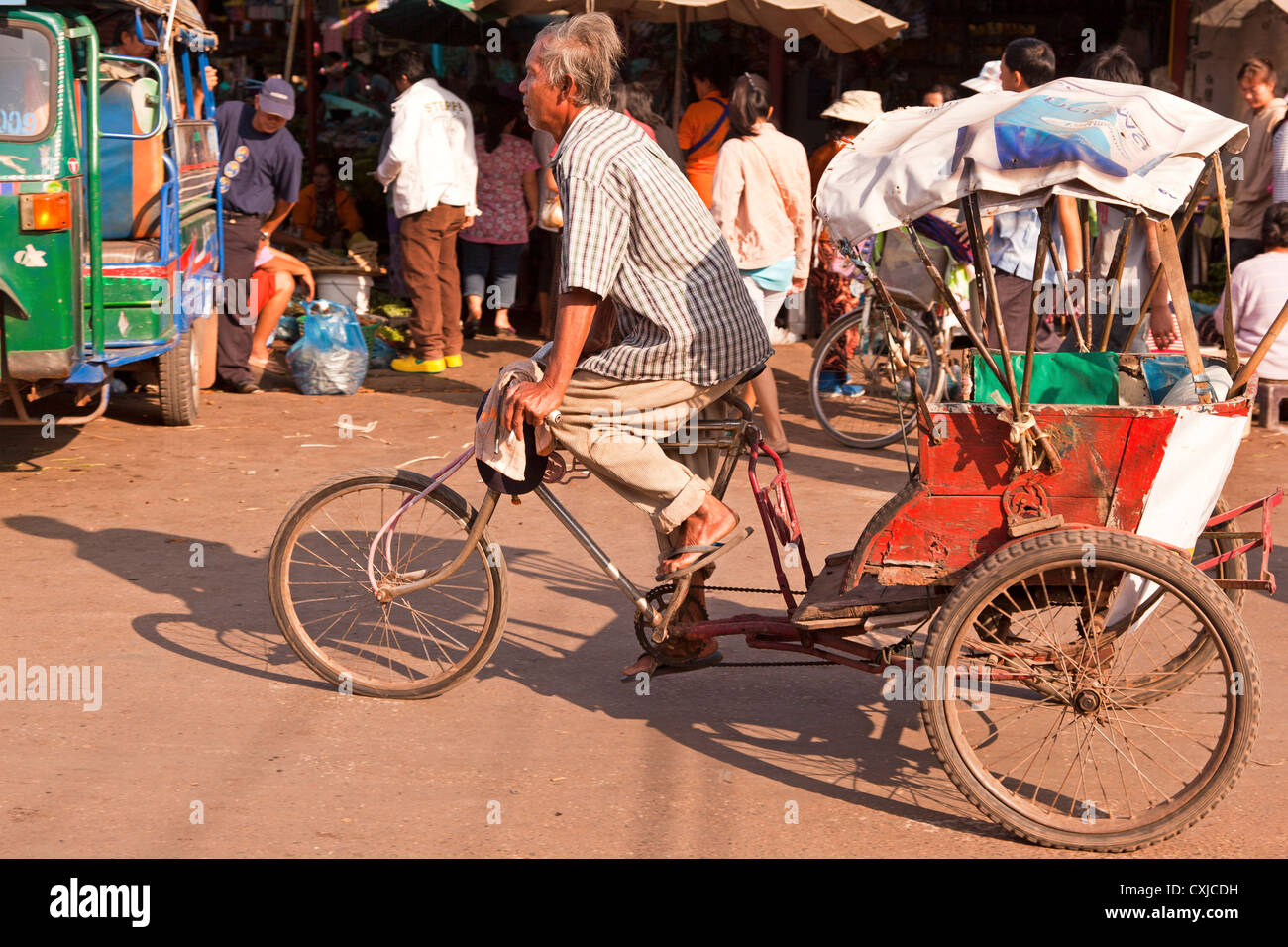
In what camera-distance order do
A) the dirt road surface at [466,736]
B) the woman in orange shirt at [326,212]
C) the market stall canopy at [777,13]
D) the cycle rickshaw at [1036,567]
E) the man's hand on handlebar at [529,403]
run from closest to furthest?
the cycle rickshaw at [1036,567], the dirt road surface at [466,736], the man's hand on handlebar at [529,403], the market stall canopy at [777,13], the woman in orange shirt at [326,212]

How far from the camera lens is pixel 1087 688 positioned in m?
3.56

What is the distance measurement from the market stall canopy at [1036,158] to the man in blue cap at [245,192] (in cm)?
637

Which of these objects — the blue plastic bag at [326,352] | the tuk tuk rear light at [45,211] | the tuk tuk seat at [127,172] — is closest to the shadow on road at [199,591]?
the tuk tuk rear light at [45,211]

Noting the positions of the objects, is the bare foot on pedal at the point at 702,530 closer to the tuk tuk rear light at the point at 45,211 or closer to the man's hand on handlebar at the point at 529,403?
the man's hand on handlebar at the point at 529,403

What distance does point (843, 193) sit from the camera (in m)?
3.56

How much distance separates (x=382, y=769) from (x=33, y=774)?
36.4 inches

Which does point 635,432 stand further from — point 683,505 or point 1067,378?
point 1067,378

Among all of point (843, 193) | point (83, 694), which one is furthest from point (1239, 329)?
point (83, 694)

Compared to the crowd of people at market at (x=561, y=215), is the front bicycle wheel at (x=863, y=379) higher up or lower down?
lower down

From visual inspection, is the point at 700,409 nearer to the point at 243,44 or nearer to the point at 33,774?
the point at 33,774

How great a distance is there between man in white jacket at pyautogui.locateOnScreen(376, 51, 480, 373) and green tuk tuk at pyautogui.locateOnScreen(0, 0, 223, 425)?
1222 millimetres

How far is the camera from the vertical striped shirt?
3.70 m

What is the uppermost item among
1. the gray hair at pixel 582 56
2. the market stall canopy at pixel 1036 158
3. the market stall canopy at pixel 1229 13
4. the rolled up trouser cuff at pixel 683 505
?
the market stall canopy at pixel 1229 13

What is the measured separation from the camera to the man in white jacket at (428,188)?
9492mm
